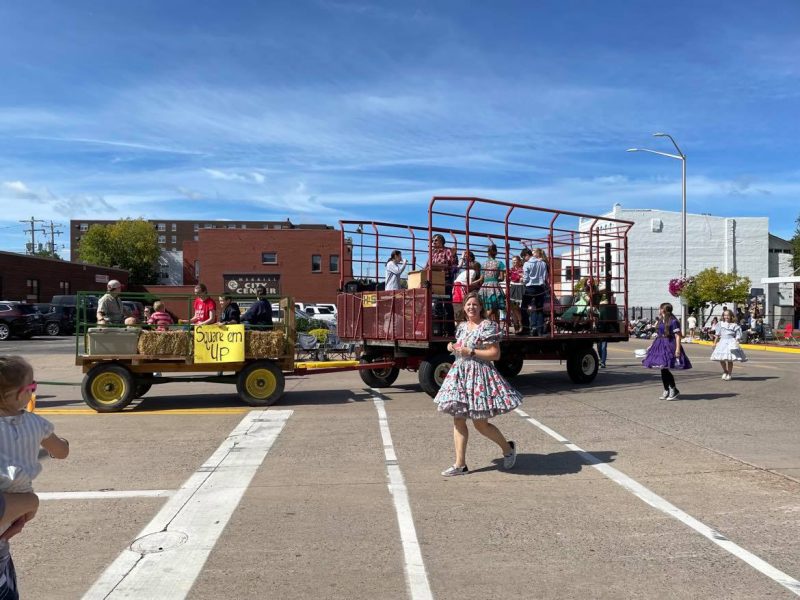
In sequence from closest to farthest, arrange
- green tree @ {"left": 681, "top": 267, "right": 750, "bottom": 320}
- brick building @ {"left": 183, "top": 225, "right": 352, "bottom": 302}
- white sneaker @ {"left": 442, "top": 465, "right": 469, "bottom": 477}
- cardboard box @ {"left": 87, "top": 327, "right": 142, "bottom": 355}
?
white sneaker @ {"left": 442, "top": 465, "right": 469, "bottom": 477}, cardboard box @ {"left": 87, "top": 327, "right": 142, "bottom": 355}, green tree @ {"left": 681, "top": 267, "right": 750, "bottom": 320}, brick building @ {"left": 183, "top": 225, "right": 352, "bottom": 302}

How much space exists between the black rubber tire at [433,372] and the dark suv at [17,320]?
27.2 meters

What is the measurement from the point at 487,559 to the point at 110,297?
844 cm

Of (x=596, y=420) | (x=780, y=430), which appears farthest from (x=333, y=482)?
(x=780, y=430)

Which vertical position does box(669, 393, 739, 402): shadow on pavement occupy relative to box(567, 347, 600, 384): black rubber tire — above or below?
below

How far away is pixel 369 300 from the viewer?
1326 centimetres

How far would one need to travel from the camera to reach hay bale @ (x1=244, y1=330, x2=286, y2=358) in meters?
10.9

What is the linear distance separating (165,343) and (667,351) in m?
8.09

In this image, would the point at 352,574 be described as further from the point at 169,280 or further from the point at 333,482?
the point at 169,280

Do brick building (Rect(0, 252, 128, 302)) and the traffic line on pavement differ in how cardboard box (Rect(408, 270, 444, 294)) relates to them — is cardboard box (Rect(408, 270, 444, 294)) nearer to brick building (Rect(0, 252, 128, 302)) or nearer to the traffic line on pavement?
the traffic line on pavement

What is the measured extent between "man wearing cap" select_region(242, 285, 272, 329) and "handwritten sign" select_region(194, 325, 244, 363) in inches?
19.3

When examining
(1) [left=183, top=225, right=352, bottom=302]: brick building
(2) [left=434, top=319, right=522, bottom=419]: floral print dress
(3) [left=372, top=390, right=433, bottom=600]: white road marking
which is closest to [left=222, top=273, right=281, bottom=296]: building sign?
(1) [left=183, top=225, right=352, bottom=302]: brick building

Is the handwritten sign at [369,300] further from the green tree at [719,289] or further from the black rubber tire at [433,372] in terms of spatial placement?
the green tree at [719,289]

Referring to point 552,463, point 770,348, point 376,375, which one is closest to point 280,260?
point 770,348

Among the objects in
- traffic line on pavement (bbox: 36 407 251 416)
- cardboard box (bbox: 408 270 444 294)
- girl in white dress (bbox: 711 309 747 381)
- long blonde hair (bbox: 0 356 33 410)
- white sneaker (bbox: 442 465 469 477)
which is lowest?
traffic line on pavement (bbox: 36 407 251 416)
